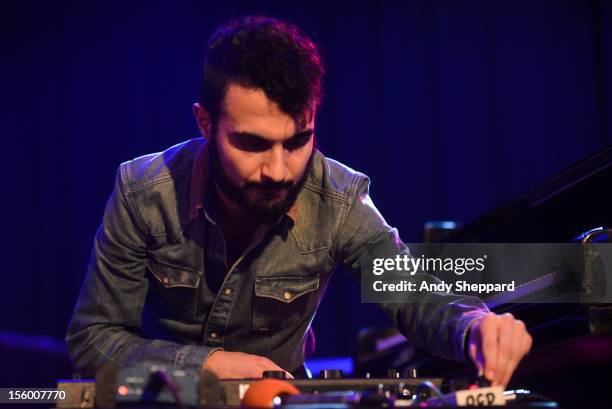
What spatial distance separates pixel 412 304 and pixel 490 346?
1.46 feet

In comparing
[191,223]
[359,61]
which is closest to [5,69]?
[359,61]

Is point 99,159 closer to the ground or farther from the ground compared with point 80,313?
farther from the ground

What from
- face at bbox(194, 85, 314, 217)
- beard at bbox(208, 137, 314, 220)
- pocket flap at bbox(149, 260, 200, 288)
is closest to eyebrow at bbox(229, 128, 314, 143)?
face at bbox(194, 85, 314, 217)

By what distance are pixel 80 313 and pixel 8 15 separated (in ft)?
10.1

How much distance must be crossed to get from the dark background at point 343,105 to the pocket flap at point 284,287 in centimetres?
247

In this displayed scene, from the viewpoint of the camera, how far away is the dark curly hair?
192cm

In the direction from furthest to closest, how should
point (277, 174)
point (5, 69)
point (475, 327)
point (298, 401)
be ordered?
point (5, 69), point (277, 174), point (475, 327), point (298, 401)

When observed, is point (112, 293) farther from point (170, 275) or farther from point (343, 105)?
point (343, 105)

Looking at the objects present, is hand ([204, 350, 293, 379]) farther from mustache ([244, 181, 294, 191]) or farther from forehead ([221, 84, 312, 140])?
forehead ([221, 84, 312, 140])

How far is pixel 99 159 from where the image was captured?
15.3ft

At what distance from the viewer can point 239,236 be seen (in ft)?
7.63

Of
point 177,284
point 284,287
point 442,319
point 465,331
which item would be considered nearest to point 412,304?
point 442,319

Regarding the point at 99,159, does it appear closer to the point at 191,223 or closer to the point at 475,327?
the point at 191,223

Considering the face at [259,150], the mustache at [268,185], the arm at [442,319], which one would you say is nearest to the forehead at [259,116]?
the face at [259,150]
